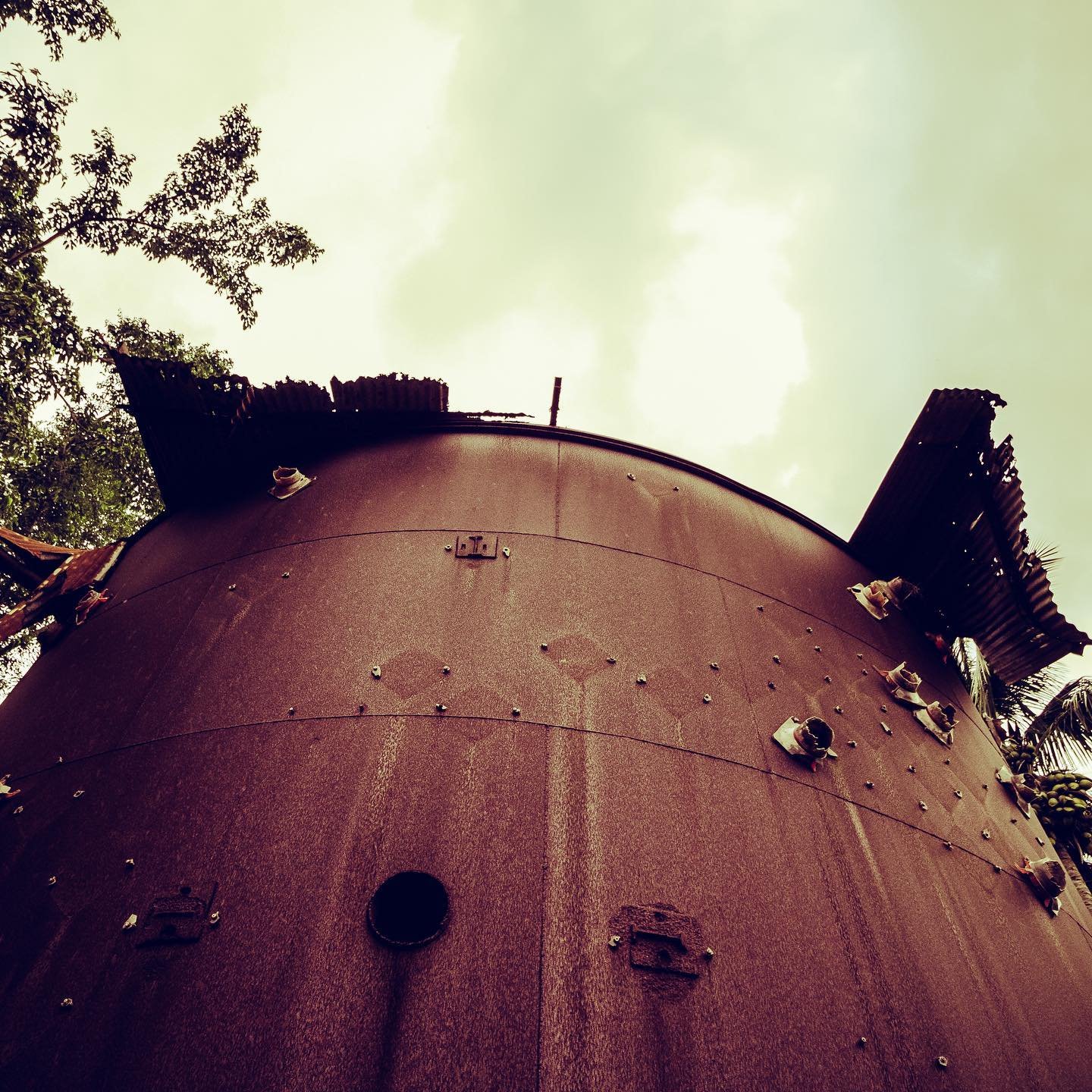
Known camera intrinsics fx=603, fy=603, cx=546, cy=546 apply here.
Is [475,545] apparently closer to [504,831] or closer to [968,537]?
[504,831]

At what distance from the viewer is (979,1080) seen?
2883 millimetres

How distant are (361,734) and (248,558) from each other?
2.41m

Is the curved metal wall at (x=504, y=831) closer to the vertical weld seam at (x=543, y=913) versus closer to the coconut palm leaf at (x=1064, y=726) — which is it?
the vertical weld seam at (x=543, y=913)

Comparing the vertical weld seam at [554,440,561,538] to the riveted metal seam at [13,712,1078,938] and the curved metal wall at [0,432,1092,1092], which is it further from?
the riveted metal seam at [13,712,1078,938]

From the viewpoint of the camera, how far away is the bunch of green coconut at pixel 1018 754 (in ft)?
26.5

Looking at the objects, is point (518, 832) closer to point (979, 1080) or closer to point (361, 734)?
point (361, 734)

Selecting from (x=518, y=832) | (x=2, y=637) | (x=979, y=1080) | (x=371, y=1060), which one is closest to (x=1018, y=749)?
(x=979, y=1080)

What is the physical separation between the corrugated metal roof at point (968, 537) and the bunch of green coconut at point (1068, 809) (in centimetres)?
191

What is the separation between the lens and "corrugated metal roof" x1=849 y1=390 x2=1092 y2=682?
19.0 feet

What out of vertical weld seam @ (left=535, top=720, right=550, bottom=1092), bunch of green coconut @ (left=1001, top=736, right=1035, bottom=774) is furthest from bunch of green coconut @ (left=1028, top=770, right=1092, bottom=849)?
vertical weld seam @ (left=535, top=720, right=550, bottom=1092)

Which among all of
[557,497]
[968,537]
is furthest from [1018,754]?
[557,497]

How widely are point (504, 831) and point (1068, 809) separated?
25.4 feet

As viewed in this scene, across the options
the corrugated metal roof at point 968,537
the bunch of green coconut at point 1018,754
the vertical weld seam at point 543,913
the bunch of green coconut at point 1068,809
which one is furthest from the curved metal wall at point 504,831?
the bunch of green coconut at point 1018,754

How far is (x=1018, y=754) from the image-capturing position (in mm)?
8859
